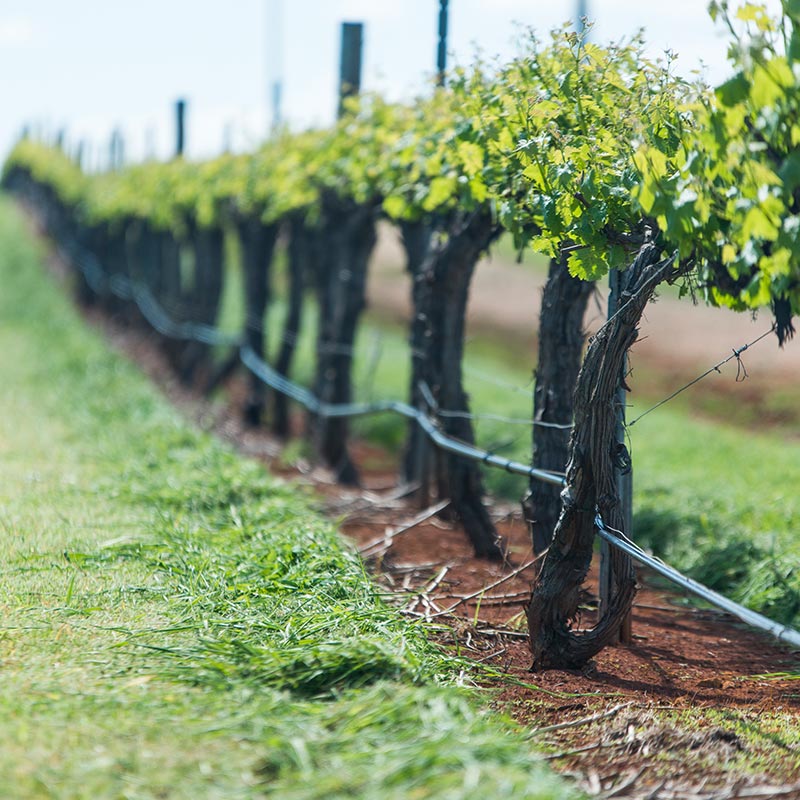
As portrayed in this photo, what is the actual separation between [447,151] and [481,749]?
4.12 m

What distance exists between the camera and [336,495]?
9.75 meters

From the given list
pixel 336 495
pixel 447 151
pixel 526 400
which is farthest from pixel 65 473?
pixel 526 400

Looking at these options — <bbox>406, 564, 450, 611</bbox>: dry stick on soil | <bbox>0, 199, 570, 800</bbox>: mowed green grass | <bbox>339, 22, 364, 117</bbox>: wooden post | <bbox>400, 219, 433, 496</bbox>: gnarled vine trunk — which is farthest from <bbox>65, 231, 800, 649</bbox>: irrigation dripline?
<bbox>339, 22, 364, 117</bbox>: wooden post

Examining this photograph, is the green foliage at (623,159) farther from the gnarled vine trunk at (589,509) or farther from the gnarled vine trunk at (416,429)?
the gnarled vine trunk at (416,429)

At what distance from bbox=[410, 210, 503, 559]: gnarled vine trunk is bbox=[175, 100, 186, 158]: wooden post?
1274cm

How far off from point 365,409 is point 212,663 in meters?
5.61

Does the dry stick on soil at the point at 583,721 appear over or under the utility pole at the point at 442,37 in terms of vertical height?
under

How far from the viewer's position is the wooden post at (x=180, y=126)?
20.0 metres

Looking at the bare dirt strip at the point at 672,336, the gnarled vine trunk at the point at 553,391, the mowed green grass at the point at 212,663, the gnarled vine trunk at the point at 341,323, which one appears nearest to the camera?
the mowed green grass at the point at 212,663

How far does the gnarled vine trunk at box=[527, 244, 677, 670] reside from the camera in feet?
15.9

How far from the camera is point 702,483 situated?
29.6 ft

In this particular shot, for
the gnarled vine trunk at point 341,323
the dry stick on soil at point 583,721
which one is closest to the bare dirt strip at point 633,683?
the dry stick on soil at point 583,721

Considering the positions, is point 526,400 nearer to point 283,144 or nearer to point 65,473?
point 283,144

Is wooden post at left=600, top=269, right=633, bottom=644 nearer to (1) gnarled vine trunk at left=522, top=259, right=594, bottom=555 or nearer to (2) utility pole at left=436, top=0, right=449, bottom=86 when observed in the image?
(1) gnarled vine trunk at left=522, top=259, right=594, bottom=555
